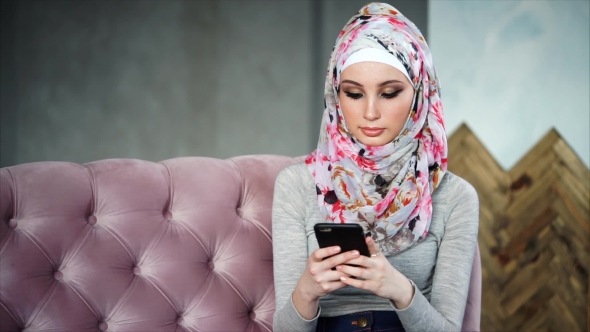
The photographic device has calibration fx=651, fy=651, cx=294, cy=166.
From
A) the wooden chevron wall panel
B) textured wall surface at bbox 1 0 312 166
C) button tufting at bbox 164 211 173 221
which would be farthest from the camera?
the wooden chevron wall panel

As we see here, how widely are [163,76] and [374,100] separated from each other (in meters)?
1.54

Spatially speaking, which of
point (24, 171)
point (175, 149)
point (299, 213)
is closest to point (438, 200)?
point (299, 213)

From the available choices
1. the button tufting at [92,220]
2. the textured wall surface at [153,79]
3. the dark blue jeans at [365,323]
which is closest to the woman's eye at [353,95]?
the dark blue jeans at [365,323]

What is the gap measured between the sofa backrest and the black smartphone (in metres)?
0.48

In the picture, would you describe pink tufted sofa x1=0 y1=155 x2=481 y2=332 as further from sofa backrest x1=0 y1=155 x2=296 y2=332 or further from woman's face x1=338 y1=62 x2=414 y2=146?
woman's face x1=338 y1=62 x2=414 y2=146

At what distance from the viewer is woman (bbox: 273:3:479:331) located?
1.50 m

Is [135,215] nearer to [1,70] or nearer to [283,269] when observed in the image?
[283,269]

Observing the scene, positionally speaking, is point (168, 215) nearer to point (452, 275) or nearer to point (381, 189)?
point (381, 189)

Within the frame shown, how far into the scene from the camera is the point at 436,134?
1612mm

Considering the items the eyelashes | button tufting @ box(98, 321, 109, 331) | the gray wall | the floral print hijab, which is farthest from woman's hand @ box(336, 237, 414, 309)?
the gray wall

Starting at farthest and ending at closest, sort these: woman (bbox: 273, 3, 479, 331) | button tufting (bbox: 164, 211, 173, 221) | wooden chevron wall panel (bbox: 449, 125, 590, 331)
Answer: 1. wooden chevron wall panel (bbox: 449, 125, 590, 331)
2. button tufting (bbox: 164, 211, 173, 221)
3. woman (bbox: 273, 3, 479, 331)

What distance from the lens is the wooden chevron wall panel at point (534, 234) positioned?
3.04 meters

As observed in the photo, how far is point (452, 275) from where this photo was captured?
1.53 m

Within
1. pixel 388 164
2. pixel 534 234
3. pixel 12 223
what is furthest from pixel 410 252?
pixel 534 234
